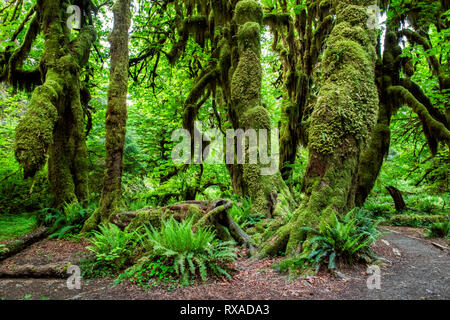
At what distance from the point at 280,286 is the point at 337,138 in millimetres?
2667

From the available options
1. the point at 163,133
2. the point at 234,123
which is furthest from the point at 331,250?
the point at 163,133

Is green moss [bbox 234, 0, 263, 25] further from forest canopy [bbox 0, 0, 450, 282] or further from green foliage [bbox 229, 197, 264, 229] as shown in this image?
green foliage [bbox 229, 197, 264, 229]

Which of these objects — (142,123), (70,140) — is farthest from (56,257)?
(142,123)

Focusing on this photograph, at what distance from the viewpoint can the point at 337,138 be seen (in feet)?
14.9

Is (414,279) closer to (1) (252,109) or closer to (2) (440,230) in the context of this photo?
(2) (440,230)

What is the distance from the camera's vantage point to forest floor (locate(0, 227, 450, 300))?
315cm

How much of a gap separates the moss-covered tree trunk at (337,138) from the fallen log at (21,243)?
533 cm

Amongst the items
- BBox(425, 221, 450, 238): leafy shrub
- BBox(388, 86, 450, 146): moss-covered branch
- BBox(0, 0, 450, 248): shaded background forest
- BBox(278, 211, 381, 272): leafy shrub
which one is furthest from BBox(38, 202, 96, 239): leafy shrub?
BBox(388, 86, 450, 146): moss-covered branch

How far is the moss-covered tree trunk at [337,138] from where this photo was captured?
4469mm

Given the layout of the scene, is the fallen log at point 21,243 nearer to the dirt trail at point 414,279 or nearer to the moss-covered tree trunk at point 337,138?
the moss-covered tree trunk at point 337,138

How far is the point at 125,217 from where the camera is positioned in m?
5.68

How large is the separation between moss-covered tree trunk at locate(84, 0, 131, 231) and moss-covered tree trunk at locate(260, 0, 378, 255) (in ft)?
13.3

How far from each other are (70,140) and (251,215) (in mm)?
6249

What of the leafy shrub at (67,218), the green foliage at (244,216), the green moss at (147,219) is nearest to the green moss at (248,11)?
the green foliage at (244,216)
